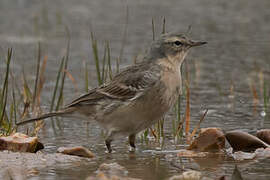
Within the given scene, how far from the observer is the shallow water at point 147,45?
5.95 m

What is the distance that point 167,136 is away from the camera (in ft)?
23.2

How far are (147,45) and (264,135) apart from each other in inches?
187

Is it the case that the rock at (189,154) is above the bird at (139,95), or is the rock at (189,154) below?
below

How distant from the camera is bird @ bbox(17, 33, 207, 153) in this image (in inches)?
251

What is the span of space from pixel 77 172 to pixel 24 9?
28.0 ft

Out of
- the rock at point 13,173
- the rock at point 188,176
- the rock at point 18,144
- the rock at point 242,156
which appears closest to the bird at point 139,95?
the rock at point 18,144

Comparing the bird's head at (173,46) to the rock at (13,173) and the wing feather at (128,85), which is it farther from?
the rock at (13,173)

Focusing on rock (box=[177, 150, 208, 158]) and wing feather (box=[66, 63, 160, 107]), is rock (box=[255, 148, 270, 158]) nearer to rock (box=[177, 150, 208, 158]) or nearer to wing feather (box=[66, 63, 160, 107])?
rock (box=[177, 150, 208, 158])

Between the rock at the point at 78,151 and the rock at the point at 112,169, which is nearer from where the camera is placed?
the rock at the point at 112,169

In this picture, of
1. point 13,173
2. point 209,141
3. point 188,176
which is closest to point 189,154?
point 209,141

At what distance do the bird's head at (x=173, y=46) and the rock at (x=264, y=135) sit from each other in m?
1.09

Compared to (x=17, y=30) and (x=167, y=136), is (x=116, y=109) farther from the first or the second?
(x=17, y=30)

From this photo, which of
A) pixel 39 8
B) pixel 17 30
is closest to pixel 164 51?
pixel 17 30

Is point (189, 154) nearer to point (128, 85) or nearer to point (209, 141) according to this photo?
point (209, 141)
